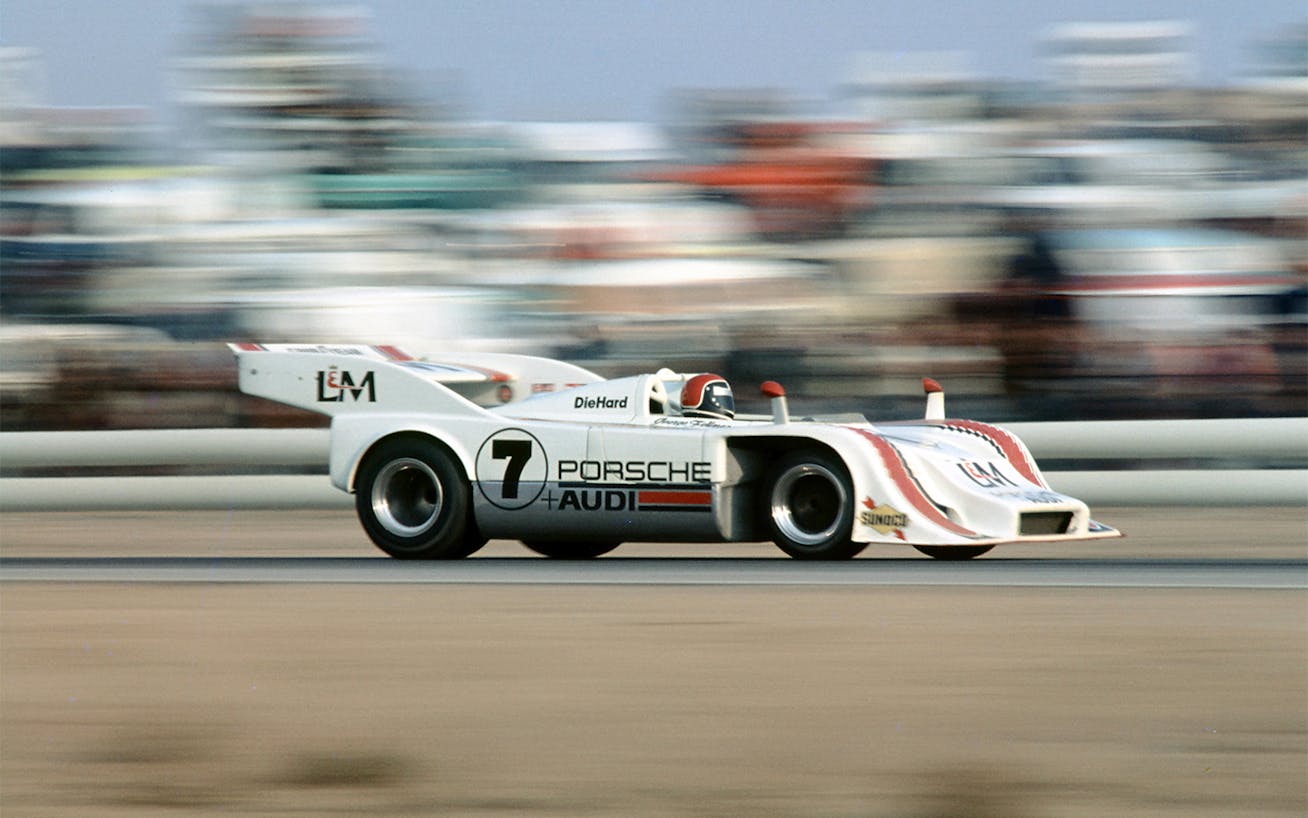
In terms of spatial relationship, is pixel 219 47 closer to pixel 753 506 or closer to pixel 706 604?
pixel 753 506

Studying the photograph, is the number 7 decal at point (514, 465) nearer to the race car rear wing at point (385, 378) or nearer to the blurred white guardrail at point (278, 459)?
the race car rear wing at point (385, 378)

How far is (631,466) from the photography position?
335 inches

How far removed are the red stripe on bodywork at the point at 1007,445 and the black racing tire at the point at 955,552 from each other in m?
0.40

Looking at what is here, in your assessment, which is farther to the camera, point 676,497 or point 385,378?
point 385,378

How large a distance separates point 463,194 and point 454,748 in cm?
1242

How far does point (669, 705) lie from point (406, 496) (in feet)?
15.4

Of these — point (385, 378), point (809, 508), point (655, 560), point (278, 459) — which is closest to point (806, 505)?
point (809, 508)

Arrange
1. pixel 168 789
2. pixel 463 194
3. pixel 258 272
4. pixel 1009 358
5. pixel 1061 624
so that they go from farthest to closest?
pixel 463 194
pixel 258 272
pixel 1009 358
pixel 1061 624
pixel 168 789

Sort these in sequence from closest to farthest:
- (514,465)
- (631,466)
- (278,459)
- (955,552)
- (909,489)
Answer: (909,489) < (631,466) < (514,465) < (955,552) < (278,459)

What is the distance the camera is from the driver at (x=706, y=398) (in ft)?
29.1

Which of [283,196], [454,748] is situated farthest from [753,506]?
[283,196]

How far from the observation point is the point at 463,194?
638 inches

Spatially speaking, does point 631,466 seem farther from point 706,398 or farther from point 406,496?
point 406,496

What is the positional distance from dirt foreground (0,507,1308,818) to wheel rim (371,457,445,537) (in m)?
2.18
